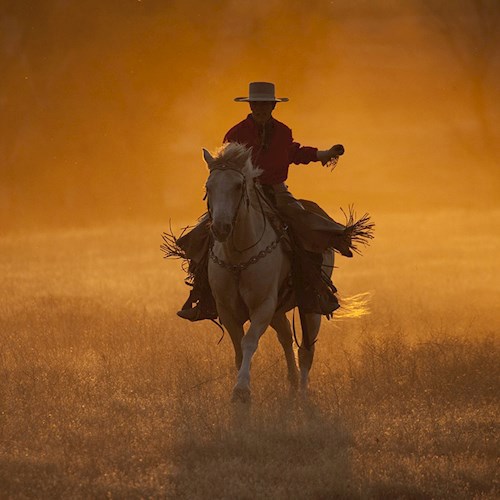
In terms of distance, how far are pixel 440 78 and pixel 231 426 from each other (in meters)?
55.7

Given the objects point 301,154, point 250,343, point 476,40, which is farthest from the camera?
point 476,40

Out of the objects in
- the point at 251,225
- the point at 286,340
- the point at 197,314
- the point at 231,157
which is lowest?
the point at 286,340

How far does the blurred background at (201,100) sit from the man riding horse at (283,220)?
51.2 m

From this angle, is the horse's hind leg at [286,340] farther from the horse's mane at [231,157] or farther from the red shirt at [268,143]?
the horse's mane at [231,157]

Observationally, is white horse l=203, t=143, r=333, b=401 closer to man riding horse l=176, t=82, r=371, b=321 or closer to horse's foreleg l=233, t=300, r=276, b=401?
horse's foreleg l=233, t=300, r=276, b=401

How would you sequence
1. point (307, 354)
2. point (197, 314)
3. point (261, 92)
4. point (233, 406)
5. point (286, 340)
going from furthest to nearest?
point (286, 340)
point (307, 354)
point (197, 314)
point (261, 92)
point (233, 406)

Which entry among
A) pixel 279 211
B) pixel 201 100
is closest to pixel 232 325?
pixel 279 211

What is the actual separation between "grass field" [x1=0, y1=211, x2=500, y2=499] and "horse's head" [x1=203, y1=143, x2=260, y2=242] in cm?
159

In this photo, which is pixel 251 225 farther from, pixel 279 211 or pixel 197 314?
pixel 197 314

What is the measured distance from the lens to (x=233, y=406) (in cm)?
1025

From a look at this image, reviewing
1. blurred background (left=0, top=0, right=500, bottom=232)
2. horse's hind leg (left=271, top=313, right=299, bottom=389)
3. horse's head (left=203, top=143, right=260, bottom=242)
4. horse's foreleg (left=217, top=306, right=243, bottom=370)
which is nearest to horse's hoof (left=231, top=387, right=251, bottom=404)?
horse's foreleg (left=217, top=306, right=243, bottom=370)

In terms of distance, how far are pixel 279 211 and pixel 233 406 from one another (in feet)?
6.79

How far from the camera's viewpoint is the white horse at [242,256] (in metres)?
9.91

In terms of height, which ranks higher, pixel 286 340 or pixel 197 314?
pixel 197 314
